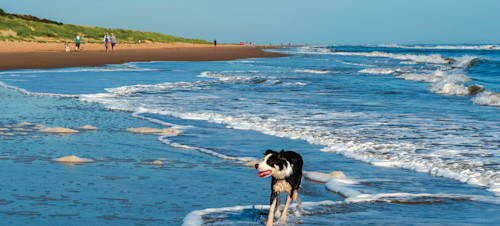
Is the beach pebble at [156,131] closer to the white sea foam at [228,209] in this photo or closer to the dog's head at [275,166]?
the white sea foam at [228,209]

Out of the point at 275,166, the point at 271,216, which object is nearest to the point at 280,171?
the point at 275,166

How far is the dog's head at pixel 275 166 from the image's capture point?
4758 millimetres

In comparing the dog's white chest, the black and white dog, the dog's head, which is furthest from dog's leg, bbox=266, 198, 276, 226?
the dog's head

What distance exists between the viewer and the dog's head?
4.76 m

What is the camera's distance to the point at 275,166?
4.82m

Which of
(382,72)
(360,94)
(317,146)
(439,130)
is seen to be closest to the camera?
(317,146)

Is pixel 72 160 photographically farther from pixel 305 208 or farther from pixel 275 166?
pixel 275 166

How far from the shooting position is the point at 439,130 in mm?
10305

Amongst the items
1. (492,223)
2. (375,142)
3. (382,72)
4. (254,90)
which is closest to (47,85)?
(254,90)

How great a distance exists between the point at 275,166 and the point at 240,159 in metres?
3.03

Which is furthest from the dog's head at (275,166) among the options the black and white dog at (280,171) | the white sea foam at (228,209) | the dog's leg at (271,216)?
the white sea foam at (228,209)

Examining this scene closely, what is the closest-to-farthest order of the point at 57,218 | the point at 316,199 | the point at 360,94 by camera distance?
the point at 57,218 → the point at 316,199 → the point at 360,94

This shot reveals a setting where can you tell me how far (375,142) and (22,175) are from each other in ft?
17.8

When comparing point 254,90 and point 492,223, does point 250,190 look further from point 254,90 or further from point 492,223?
point 254,90
